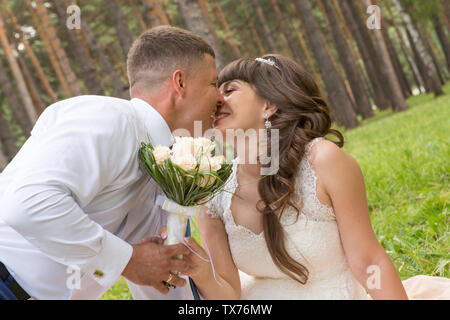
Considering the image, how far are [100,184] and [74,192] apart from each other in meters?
0.15

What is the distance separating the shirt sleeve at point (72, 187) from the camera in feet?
6.32

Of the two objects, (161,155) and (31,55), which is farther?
(31,55)

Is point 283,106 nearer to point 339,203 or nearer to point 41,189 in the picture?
point 339,203

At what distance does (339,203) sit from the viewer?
2686 mm

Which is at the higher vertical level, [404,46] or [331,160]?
[331,160]

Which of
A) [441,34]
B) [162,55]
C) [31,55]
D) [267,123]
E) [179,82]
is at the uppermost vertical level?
[31,55]

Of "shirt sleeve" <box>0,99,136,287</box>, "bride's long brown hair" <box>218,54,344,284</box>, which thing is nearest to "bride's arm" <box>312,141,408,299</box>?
"bride's long brown hair" <box>218,54,344,284</box>

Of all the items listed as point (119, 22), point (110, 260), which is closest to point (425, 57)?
point (119, 22)

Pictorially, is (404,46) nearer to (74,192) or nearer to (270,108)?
(270,108)

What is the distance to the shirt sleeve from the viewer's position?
1928mm

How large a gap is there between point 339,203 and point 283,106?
2.37 feet

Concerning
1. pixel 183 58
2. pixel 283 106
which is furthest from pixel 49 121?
pixel 283 106

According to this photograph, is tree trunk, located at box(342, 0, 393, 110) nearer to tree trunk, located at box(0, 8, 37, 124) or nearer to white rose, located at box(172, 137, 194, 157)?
tree trunk, located at box(0, 8, 37, 124)

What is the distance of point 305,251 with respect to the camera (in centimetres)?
292
